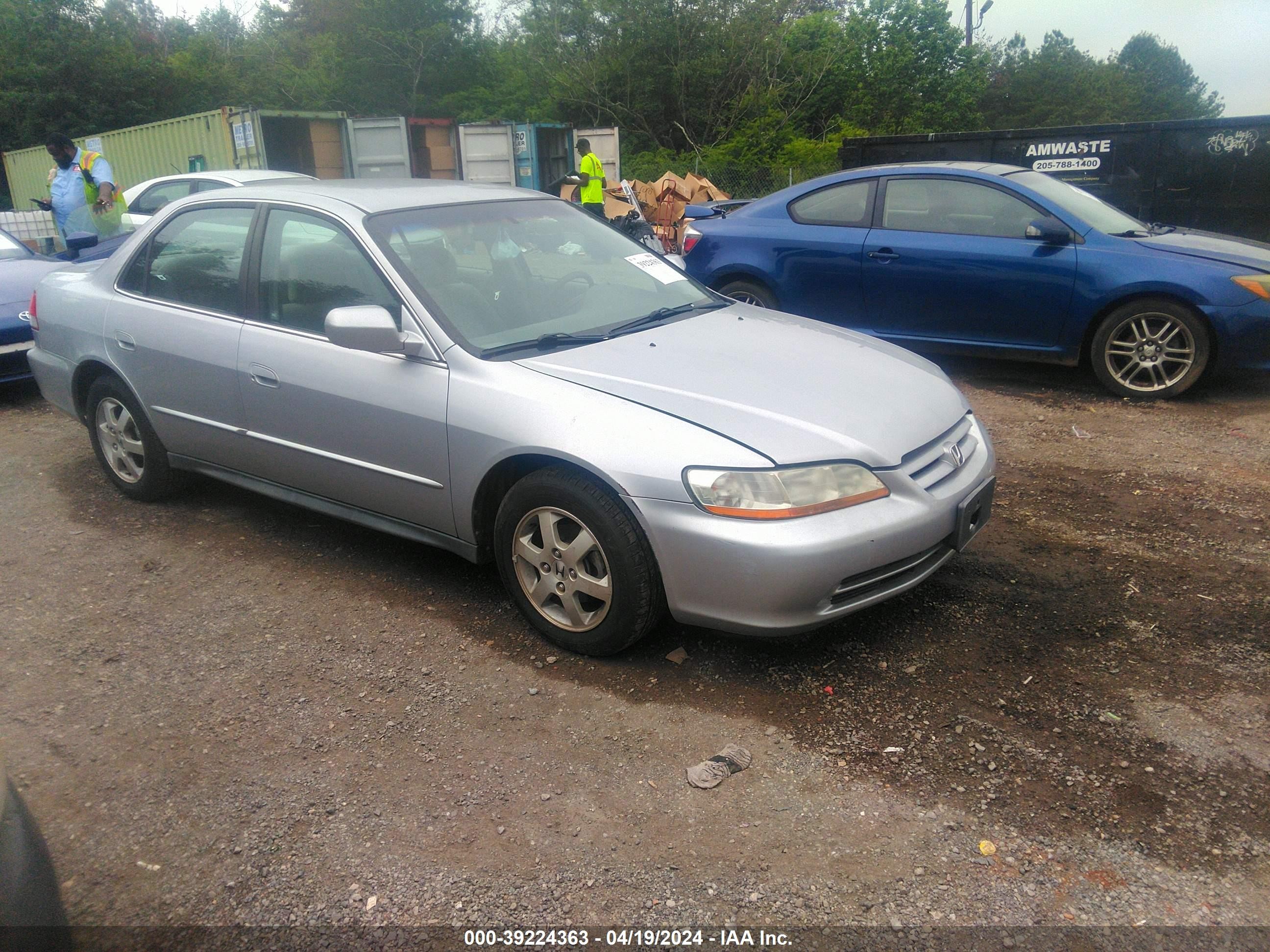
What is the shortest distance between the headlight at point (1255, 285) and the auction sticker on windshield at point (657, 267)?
3.76 m

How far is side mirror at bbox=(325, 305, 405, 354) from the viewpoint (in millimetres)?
3424

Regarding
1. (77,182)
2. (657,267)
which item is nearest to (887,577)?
(657,267)

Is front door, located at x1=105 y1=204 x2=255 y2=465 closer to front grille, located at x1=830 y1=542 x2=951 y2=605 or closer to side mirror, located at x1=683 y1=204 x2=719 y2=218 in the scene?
front grille, located at x1=830 y1=542 x2=951 y2=605

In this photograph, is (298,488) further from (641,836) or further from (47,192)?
(47,192)

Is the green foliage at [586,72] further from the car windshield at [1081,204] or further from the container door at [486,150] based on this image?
the car windshield at [1081,204]

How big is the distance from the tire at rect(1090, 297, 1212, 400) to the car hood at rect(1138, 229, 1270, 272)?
34cm

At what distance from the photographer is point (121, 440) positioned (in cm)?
490

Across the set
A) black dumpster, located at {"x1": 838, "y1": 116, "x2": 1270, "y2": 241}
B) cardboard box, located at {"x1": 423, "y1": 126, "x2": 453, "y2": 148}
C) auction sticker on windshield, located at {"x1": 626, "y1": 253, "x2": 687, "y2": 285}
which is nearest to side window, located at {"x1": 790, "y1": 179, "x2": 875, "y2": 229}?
auction sticker on windshield, located at {"x1": 626, "y1": 253, "x2": 687, "y2": 285}

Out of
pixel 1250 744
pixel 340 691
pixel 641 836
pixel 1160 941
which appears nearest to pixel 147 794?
pixel 340 691

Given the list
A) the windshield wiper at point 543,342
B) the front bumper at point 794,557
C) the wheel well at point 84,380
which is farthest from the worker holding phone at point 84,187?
the front bumper at point 794,557

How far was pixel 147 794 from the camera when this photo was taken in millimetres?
2773

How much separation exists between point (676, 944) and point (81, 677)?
2.39 metres

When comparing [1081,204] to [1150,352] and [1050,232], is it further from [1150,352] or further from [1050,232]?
[1150,352]

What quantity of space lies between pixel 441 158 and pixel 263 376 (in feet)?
58.1
